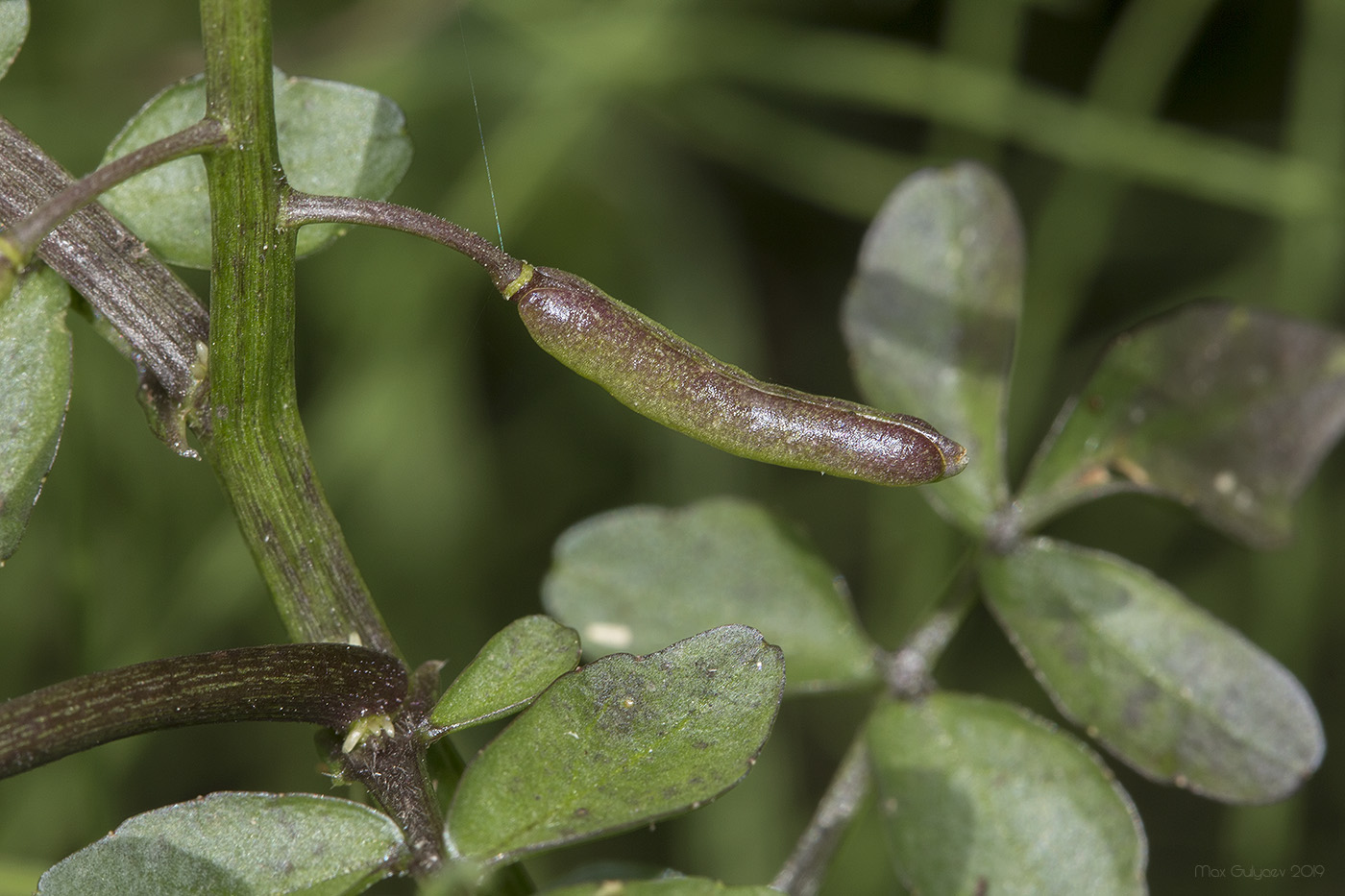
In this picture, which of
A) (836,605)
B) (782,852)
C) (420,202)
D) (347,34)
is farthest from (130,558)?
(836,605)

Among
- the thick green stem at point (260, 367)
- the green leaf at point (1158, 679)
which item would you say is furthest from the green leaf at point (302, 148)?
the green leaf at point (1158, 679)

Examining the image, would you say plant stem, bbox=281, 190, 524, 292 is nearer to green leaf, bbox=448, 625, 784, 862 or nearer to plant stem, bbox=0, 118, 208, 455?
plant stem, bbox=0, 118, 208, 455

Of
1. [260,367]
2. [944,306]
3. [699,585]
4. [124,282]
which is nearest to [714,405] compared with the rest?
[260,367]

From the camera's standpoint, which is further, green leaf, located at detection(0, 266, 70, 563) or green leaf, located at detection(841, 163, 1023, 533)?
green leaf, located at detection(841, 163, 1023, 533)

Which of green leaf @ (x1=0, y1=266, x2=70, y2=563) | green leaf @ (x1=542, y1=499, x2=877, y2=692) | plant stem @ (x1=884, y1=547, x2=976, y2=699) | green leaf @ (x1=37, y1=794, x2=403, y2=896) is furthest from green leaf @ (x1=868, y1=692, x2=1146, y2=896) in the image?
green leaf @ (x1=0, y1=266, x2=70, y2=563)

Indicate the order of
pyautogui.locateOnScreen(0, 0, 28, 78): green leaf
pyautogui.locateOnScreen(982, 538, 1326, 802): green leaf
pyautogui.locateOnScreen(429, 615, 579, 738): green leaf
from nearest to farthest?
1. pyautogui.locateOnScreen(429, 615, 579, 738): green leaf
2. pyautogui.locateOnScreen(0, 0, 28, 78): green leaf
3. pyautogui.locateOnScreen(982, 538, 1326, 802): green leaf

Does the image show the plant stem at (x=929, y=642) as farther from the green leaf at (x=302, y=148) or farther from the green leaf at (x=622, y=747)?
the green leaf at (x=302, y=148)
